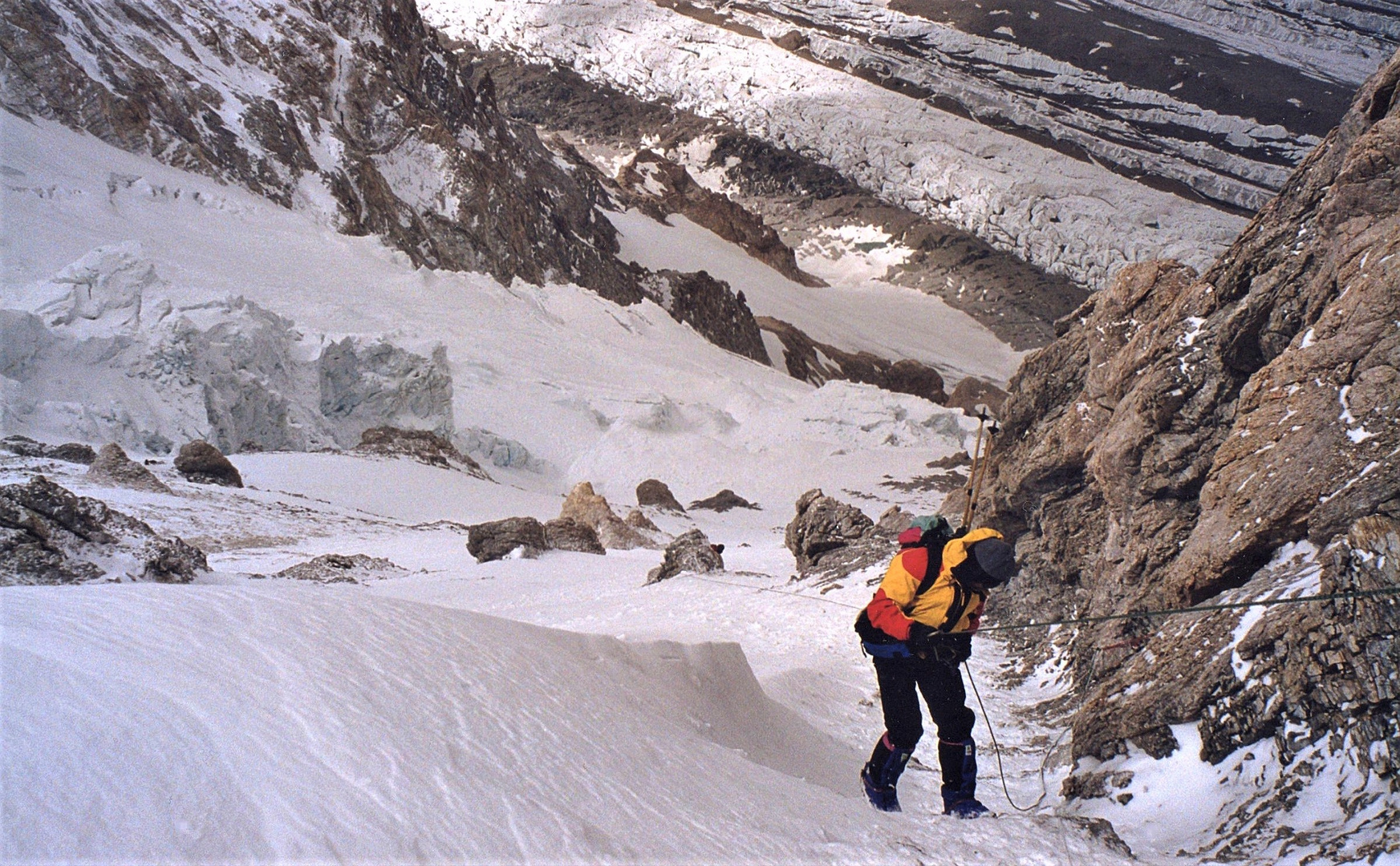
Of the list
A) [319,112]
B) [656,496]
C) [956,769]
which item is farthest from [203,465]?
[319,112]

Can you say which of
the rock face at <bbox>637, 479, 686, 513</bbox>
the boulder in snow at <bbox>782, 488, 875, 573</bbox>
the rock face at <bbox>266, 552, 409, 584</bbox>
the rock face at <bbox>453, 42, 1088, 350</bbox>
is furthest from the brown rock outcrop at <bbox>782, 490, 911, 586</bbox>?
the rock face at <bbox>453, 42, 1088, 350</bbox>

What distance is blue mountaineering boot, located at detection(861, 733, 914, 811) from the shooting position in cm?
303

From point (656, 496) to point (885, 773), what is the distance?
1440 centimetres

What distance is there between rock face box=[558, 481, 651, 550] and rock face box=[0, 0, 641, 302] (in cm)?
1917

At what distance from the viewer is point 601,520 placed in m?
12.5

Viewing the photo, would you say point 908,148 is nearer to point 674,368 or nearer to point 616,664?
point 674,368

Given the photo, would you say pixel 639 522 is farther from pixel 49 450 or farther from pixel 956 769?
pixel 956 769

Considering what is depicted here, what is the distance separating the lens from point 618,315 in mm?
30672

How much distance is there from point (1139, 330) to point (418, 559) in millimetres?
7101

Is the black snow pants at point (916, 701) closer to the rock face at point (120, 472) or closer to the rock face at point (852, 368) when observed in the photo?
the rock face at point (120, 472)

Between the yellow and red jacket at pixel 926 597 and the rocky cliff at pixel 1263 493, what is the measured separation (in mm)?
Answer: 730

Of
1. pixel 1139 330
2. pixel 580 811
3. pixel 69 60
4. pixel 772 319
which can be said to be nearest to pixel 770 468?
pixel 1139 330

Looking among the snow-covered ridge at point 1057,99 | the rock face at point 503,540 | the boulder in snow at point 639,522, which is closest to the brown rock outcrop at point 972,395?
the boulder in snow at point 639,522

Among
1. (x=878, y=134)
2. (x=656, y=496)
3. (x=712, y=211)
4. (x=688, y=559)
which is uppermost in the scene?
(x=878, y=134)
